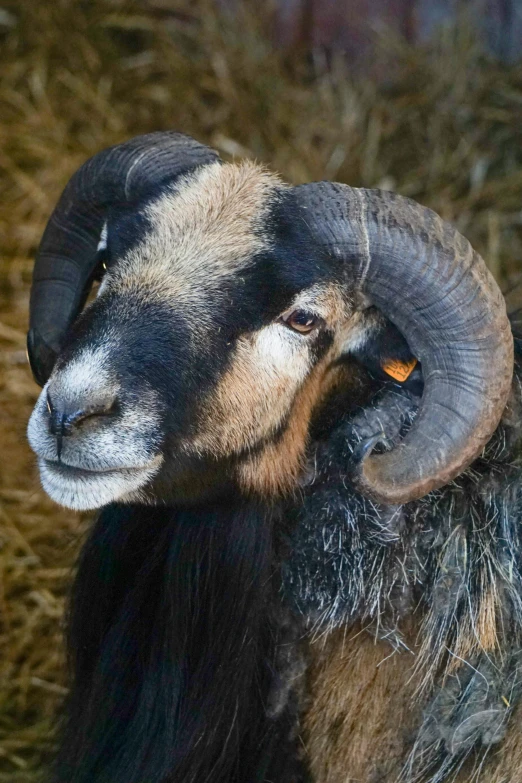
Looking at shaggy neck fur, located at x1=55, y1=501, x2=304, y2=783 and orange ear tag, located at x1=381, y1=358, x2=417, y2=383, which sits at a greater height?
orange ear tag, located at x1=381, y1=358, x2=417, y2=383

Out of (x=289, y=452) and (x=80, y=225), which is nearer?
(x=289, y=452)

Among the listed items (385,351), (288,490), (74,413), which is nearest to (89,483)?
(74,413)

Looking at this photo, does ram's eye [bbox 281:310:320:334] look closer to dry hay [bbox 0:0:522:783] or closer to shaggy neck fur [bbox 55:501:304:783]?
shaggy neck fur [bbox 55:501:304:783]

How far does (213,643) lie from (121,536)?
51cm

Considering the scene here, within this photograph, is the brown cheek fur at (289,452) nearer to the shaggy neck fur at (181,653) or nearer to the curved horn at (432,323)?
the shaggy neck fur at (181,653)

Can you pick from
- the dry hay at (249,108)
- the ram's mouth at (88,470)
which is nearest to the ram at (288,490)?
the ram's mouth at (88,470)

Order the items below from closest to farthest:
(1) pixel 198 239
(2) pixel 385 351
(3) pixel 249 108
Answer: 1. (1) pixel 198 239
2. (2) pixel 385 351
3. (3) pixel 249 108

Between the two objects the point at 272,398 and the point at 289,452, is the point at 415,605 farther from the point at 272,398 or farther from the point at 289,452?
the point at 272,398

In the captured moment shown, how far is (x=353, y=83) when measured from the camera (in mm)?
6262

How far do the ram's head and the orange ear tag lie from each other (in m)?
0.11

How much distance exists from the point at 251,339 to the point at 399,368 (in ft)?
1.73

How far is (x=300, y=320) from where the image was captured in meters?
2.86

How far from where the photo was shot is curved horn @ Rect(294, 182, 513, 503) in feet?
8.73

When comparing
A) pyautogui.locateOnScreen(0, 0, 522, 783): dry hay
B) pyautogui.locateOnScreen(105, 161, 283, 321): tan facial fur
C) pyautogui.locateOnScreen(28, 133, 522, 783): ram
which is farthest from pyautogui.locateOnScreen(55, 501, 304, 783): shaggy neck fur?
pyautogui.locateOnScreen(0, 0, 522, 783): dry hay
